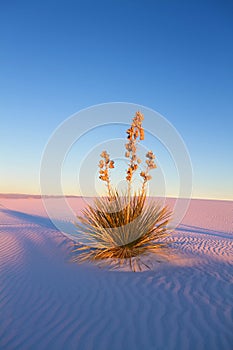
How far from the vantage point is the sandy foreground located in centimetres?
304

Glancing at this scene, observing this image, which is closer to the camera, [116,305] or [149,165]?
[116,305]

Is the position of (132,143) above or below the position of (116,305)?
above

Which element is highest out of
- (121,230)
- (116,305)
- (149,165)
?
(149,165)

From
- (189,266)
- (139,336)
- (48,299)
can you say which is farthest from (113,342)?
(189,266)

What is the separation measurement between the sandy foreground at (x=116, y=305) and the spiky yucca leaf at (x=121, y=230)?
52cm

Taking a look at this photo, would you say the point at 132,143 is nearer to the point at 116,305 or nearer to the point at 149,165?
the point at 149,165

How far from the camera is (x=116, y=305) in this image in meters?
3.83

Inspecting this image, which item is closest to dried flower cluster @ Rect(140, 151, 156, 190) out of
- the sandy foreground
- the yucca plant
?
the yucca plant

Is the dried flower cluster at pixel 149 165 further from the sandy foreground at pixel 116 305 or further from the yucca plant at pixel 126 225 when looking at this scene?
the sandy foreground at pixel 116 305

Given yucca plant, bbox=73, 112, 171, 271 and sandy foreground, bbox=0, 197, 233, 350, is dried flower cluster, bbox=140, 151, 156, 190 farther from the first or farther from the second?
sandy foreground, bbox=0, 197, 233, 350

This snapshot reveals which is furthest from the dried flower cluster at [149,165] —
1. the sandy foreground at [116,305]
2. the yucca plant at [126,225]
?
the sandy foreground at [116,305]

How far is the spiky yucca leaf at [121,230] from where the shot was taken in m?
5.82

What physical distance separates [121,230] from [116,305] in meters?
2.12

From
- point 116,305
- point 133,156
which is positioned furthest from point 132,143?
point 116,305
